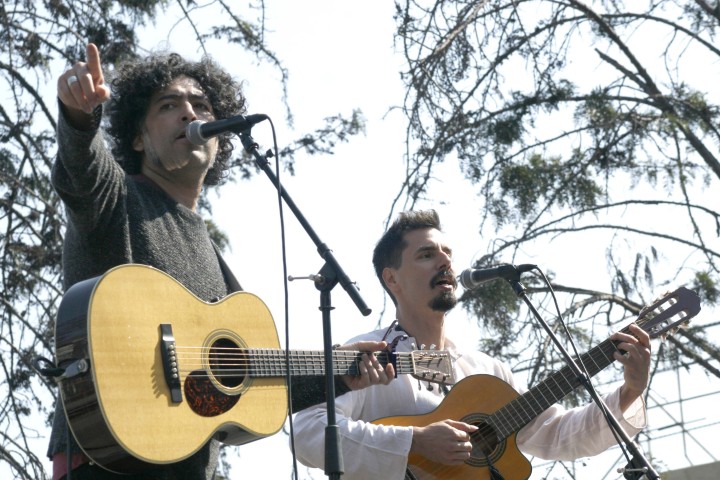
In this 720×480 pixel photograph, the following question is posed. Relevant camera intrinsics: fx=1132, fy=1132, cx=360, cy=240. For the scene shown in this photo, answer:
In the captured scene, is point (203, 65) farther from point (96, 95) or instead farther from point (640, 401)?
point (640, 401)

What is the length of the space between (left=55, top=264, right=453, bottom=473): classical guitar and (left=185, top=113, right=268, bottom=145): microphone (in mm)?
471

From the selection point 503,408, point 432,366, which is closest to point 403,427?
point 432,366

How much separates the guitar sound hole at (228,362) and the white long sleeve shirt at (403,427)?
66cm

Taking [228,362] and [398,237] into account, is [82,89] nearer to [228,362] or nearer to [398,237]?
[228,362]

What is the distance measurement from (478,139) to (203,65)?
408 cm

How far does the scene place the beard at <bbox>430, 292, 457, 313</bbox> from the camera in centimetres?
527

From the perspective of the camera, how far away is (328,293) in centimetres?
356

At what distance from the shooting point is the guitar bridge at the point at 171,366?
3533 mm

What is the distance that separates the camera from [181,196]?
13.4 feet

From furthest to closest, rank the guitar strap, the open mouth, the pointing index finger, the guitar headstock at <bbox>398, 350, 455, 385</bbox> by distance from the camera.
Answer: the open mouth, the guitar headstock at <bbox>398, 350, 455, 385</bbox>, the guitar strap, the pointing index finger

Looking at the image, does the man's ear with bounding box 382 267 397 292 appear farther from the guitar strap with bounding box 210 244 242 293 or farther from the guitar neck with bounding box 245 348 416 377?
the guitar strap with bounding box 210 244 242 293

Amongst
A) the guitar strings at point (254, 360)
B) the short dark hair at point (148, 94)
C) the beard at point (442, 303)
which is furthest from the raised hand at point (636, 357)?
the short dark hair at point (148, 94)

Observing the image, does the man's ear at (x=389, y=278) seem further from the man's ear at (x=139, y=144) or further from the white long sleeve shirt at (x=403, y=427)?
the man's ear at (x=139, y=144)

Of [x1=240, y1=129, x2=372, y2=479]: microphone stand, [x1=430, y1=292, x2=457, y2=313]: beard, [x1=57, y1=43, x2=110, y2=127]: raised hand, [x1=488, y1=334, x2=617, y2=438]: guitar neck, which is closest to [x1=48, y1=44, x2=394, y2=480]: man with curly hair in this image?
[x1=57, y1=43, x2=110, y2=127]: raised hand
